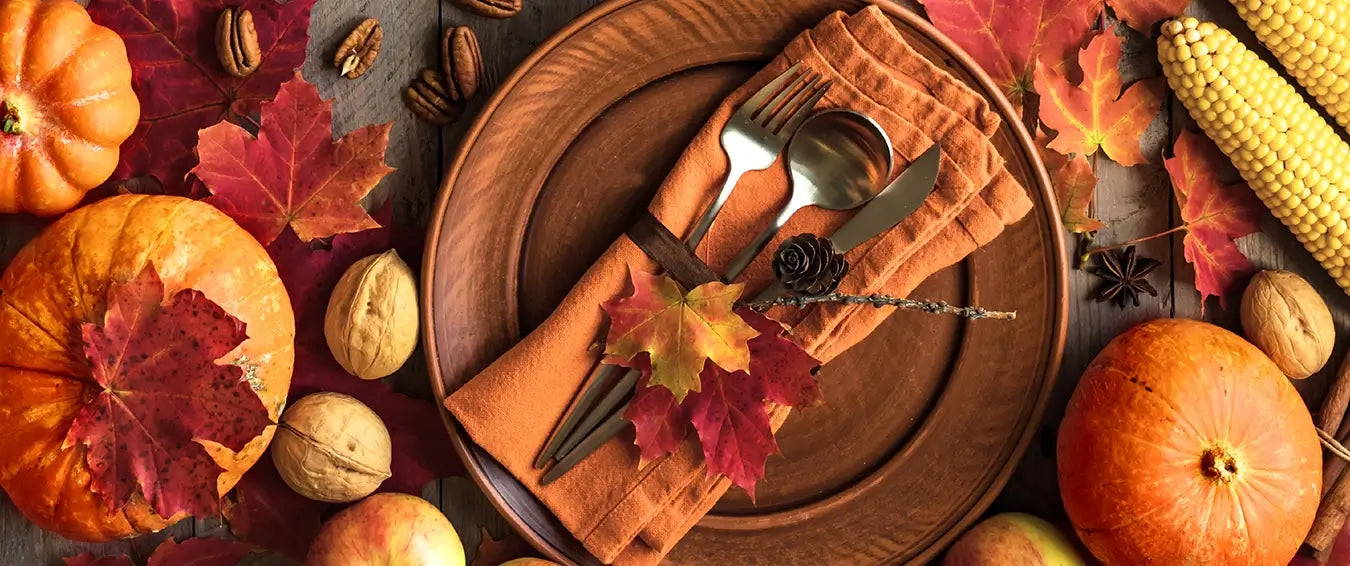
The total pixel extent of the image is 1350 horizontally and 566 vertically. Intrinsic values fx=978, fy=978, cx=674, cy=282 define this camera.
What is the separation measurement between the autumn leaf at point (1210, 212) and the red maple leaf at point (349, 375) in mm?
837

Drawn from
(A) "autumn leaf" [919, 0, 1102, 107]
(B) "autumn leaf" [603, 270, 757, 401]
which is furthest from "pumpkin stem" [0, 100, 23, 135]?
(A) "autumn leaf" [919, 0, 1102, 107]

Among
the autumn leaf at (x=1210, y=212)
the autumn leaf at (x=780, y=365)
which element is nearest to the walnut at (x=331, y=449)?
the autumn leaf at (x=780, y=365)

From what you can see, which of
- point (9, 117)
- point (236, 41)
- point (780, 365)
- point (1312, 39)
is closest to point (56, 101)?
point (9, 117)

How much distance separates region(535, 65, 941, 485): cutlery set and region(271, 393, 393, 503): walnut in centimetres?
17

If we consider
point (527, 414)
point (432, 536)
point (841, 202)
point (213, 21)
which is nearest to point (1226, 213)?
point (841, 202)

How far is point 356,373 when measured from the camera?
0.98 meters

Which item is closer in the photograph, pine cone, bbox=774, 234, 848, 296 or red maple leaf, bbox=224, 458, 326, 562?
pine cone, bbox=774, 234, 848, 296

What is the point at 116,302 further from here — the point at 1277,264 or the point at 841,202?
the point at 1277,264

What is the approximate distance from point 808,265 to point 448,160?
431mm

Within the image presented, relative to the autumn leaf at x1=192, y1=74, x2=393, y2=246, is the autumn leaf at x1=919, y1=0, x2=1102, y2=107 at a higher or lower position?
higher

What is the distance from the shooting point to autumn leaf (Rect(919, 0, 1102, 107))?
104 cm

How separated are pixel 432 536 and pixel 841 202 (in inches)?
20.1

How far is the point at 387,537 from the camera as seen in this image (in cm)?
93

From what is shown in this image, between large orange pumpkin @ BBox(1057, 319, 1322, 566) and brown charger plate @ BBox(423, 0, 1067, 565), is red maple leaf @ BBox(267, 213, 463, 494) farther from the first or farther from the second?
large orange pumpkin @ BBox(1057, 319, 1322, 566)
